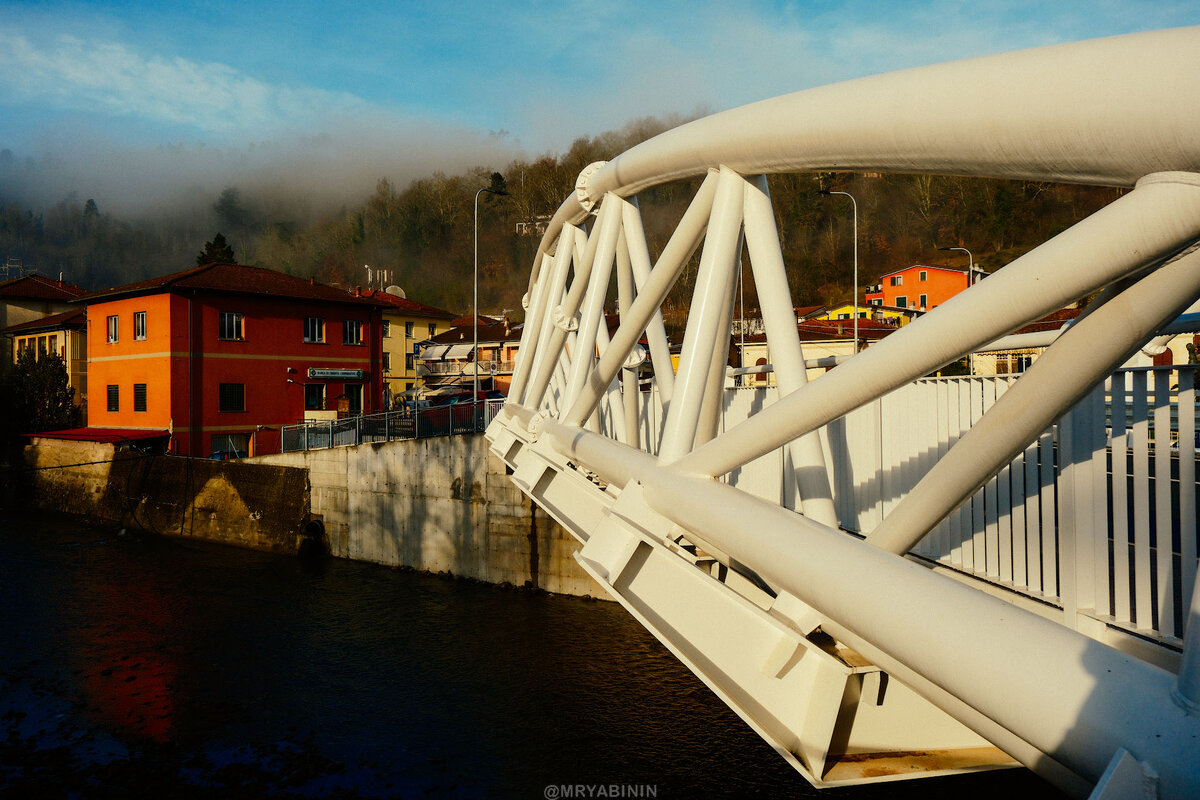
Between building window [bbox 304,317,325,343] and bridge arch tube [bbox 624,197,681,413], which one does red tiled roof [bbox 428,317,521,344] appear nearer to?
building window [bbox 304,317,325,343]

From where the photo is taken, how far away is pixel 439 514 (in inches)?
1049

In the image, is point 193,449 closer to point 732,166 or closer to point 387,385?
point 387,385

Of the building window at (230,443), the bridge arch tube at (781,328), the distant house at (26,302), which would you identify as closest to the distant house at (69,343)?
the distant house at (26,302)

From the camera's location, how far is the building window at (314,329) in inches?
1794

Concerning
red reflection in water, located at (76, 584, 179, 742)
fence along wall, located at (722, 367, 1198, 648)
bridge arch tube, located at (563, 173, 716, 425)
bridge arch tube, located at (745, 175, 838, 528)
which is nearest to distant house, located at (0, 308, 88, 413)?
red reflection in water, located at (76, 584, 179, 742)

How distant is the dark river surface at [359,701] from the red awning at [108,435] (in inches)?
558

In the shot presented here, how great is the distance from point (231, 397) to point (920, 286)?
207 feet

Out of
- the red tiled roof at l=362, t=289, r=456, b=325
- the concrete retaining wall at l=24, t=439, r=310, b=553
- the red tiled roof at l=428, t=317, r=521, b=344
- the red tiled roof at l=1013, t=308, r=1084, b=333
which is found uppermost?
the red tiled roof at l=362, t=289, r=456, b=325

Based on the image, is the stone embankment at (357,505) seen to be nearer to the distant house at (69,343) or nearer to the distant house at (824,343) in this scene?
the distant house at (69,343)

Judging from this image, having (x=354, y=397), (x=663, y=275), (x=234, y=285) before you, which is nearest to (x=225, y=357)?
(x=234, y=285)

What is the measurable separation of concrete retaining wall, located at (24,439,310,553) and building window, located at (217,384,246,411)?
15.6 feet

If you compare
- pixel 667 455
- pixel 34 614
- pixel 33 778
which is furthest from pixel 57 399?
pixel 667 455

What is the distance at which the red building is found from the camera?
134ft

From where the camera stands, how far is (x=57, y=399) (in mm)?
54500
